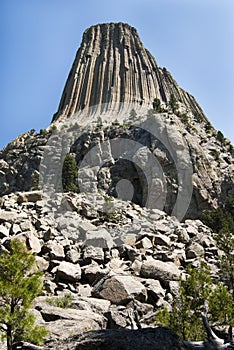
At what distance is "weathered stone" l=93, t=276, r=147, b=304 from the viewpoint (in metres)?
15.9

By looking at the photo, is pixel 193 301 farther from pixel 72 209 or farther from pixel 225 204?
pixel 225 204

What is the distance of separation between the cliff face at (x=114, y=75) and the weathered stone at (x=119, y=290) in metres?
74.2

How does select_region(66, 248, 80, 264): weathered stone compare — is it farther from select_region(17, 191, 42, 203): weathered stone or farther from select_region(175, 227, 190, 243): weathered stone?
select_region(17, 191, 42, 203): weathered stone

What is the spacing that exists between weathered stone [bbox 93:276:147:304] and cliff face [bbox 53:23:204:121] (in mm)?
74191

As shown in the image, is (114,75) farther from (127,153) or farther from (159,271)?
(159,271)

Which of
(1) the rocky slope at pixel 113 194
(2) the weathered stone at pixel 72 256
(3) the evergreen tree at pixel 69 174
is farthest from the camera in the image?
(3) the evergreen tree at pixel 69 174

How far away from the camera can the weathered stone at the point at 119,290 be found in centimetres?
1592

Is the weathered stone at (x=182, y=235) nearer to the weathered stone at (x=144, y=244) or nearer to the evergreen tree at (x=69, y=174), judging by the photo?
the weathered stone at (x=144, y=244)

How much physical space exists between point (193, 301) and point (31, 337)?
5.83 meters

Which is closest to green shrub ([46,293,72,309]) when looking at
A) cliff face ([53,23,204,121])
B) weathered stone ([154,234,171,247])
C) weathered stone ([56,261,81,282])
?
weathered stone ([56,261,81,282])

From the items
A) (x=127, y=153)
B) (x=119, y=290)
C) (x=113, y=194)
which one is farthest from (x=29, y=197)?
(x=127, y=153)

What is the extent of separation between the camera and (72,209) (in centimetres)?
3072

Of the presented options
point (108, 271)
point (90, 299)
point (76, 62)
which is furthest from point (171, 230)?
point (76, 62)

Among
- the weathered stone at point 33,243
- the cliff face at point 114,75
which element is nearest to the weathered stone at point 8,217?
the weathered stone at point 33,243
